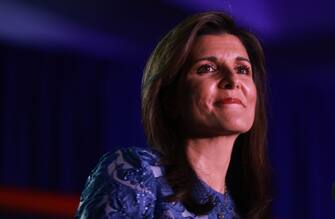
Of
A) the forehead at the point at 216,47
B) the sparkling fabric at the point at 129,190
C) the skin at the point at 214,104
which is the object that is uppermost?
the forehead at the point at 216,47

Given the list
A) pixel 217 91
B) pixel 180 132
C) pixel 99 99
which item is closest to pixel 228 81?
pixel 217 91

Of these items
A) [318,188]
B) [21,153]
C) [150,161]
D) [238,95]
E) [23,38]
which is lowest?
[318,188]

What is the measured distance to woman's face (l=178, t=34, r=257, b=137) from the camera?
3.59 feet

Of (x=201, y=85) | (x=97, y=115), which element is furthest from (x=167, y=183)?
(x=97, y=115)

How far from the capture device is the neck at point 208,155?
44.3 inches

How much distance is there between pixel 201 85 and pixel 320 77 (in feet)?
11.8

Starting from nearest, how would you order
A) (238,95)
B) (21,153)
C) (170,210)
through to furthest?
(170,210), (238,95), (21,153)

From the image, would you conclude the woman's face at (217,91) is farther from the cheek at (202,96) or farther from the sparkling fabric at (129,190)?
the sparkling fabric at (129,190)

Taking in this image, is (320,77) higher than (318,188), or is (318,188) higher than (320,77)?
(320,77)

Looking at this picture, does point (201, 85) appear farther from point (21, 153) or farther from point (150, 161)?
point (21, 153)

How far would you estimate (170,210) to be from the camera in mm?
1001

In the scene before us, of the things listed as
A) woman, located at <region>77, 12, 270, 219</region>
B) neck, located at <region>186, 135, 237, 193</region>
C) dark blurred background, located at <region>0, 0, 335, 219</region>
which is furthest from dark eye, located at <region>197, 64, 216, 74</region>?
dark blurred background, located at <region>0, 0, 335, 219</region>

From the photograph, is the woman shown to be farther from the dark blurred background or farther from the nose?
the dark blurred background

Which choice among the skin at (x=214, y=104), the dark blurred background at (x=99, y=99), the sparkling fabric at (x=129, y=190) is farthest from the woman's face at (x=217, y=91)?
the dark blurred background at (x=99, y=99)
